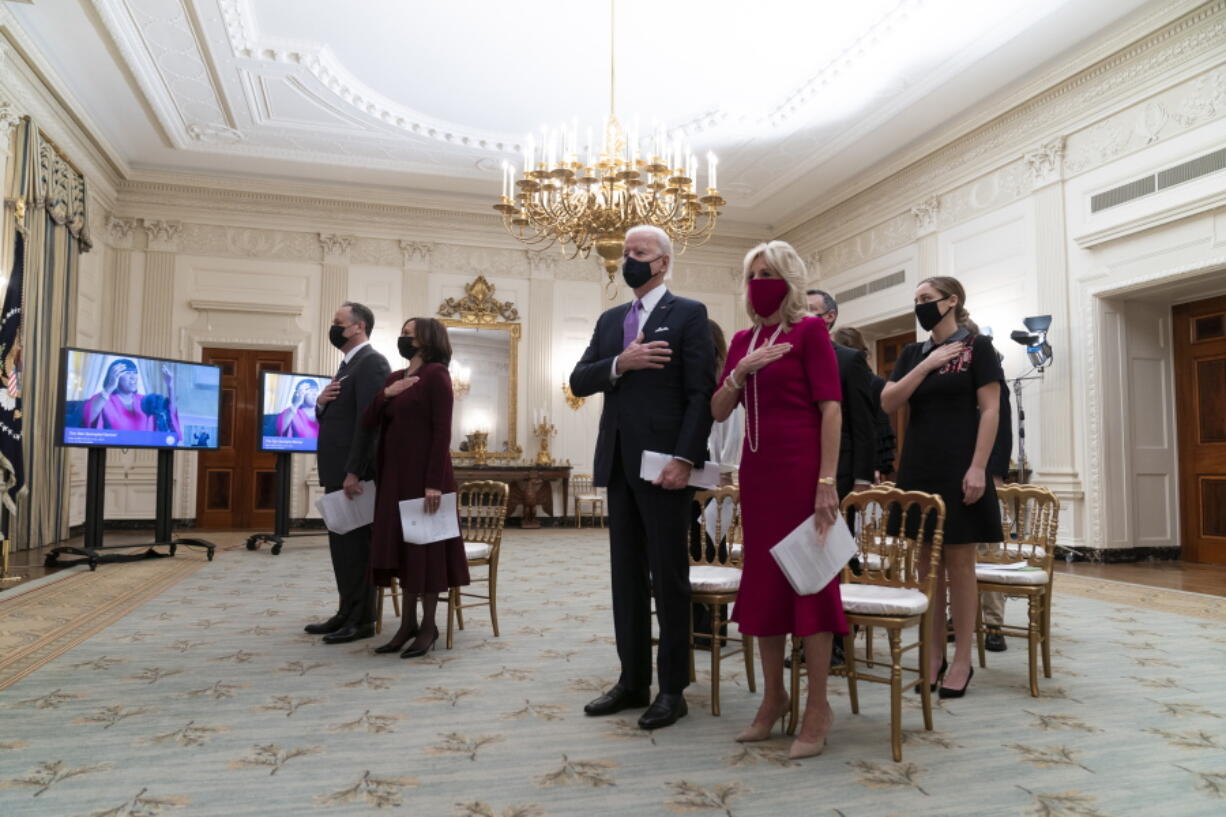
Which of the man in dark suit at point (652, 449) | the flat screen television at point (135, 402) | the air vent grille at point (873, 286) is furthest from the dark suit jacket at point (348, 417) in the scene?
the air vent grille at point (873, 286)

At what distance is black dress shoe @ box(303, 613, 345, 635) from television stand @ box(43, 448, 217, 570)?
2.79m

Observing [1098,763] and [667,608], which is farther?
[667,608]

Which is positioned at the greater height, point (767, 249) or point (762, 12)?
point (762, 12)

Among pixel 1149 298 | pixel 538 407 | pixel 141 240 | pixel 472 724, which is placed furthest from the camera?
pixel 538 407

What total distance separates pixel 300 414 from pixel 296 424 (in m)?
0.11

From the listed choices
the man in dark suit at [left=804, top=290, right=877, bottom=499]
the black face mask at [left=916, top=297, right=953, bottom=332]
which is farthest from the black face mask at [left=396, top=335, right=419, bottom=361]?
the black face mask at [left=916, top=297, right=953, bottom=332]

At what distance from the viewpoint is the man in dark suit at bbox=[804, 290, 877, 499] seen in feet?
10.4

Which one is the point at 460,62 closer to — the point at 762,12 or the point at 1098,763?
the point at 762,12

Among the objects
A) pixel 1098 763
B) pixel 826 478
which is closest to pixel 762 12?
pixel 826 478

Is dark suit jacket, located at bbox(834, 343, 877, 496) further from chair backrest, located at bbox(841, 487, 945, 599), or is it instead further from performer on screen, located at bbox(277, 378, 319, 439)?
performer on screen, located at bbox(277, 378, 319, 439)

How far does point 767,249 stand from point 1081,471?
5.96 m

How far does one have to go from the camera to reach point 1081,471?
276 inches

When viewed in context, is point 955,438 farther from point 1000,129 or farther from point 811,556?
point 1000,129

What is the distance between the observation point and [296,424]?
8156mm
